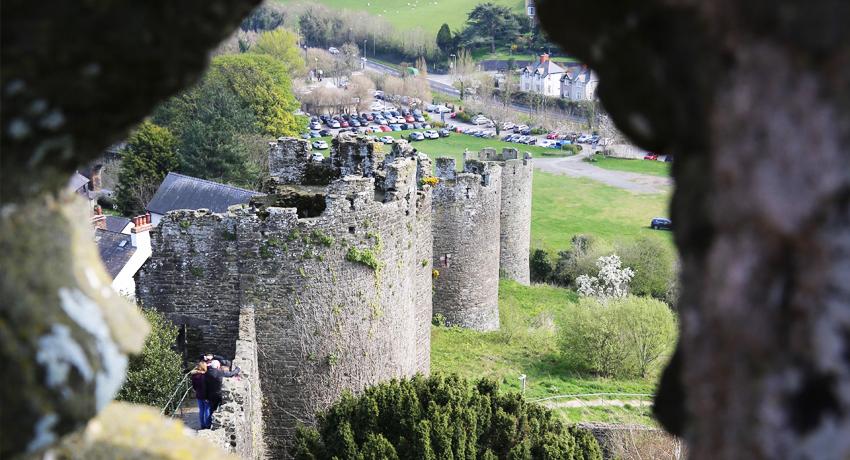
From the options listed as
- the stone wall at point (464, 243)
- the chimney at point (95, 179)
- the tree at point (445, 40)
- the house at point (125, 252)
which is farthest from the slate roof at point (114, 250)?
the tree at point (445, 40)

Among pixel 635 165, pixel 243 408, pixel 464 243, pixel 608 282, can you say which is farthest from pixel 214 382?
pixel 635 165

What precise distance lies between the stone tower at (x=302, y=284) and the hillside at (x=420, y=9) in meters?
96.7

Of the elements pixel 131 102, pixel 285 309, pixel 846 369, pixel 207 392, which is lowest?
pixel 207 392

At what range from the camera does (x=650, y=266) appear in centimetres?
3678

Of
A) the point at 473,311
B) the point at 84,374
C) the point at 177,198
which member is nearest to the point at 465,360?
the point at 473,311

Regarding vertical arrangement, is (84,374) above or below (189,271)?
above

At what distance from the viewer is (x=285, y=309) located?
12.7 metres

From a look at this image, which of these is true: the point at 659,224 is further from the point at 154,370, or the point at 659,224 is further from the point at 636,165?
the point at 154,370

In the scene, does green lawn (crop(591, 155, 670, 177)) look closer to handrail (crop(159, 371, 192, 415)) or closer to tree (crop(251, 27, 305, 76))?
tree (crop(251, 27, 305, 76))

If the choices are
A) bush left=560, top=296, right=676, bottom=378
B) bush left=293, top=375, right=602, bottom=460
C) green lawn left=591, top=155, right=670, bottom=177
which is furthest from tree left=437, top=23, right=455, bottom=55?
bush left=293, top=375, right=602, bottom=460

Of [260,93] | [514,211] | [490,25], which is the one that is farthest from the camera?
[490,25]

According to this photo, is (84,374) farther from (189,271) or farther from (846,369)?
(189,271)

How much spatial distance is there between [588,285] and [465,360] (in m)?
11.9

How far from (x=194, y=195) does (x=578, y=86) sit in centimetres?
5622
